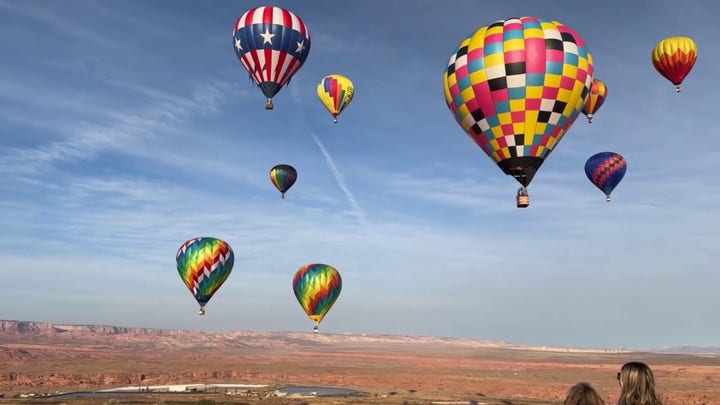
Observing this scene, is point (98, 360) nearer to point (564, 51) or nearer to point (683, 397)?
point (683, 397)

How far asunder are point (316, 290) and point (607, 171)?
31.7m

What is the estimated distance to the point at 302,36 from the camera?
5066cm

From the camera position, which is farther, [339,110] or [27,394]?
[339,110]

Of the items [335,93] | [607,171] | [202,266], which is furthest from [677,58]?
[202,266]

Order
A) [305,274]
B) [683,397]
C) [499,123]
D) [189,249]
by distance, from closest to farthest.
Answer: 1. [499,123]
2. [683,397]
3. [189,249]
4. [305,274]

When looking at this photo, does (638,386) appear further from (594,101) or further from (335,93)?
(335,93)

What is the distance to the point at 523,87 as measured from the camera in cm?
3038

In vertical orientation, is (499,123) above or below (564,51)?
below

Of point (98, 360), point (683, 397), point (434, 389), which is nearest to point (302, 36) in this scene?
point (434, 389)

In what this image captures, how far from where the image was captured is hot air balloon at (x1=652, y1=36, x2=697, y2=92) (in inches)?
2185

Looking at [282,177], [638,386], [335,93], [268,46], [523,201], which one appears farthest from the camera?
[282,177]

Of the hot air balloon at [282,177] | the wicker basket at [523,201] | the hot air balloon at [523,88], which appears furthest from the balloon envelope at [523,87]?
the hot air balloon at [282,177]

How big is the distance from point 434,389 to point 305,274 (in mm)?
19487

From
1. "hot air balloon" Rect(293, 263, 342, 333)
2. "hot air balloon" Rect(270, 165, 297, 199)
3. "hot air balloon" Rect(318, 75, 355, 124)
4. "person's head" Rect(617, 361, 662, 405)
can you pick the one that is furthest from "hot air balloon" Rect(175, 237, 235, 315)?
"person's head" Rect(617, 361, 662, 405)
